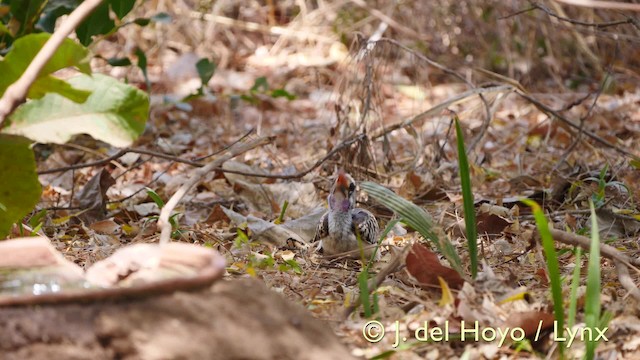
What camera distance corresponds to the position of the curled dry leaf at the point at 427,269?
7.11 ft

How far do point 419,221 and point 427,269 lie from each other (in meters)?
0.16

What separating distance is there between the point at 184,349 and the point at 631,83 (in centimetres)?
601

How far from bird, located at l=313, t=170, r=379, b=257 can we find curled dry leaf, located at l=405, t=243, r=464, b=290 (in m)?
0.71

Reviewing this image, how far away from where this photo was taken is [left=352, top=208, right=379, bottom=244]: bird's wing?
3.05 m

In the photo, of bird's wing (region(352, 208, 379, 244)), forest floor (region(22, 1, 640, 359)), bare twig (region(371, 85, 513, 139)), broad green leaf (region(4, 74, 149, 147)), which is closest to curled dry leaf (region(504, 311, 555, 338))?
forest floor (region(22, 1, 640, 359))

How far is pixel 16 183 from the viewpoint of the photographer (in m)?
2.41

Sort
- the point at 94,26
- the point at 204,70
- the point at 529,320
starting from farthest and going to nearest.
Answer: the point at 204,70 → the point at 94,26 → the point at 529,320

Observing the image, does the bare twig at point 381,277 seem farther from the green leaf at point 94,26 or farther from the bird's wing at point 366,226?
the green leaf at point 94,26

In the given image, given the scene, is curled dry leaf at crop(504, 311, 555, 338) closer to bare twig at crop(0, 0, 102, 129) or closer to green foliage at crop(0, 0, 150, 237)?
green foliage at crop(0, 0, 150, 237)

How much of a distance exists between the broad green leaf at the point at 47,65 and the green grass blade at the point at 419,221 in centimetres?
81

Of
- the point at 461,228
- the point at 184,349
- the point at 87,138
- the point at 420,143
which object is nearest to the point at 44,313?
the point at 184,349

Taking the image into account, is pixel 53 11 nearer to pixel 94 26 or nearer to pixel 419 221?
pixel 94 26

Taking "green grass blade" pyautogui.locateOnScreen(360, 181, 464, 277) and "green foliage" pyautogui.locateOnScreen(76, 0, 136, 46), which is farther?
"green foliage" pyautogui.locateOnScreen(76, 0, 136, 46)

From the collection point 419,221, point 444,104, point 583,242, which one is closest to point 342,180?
point 444,104
